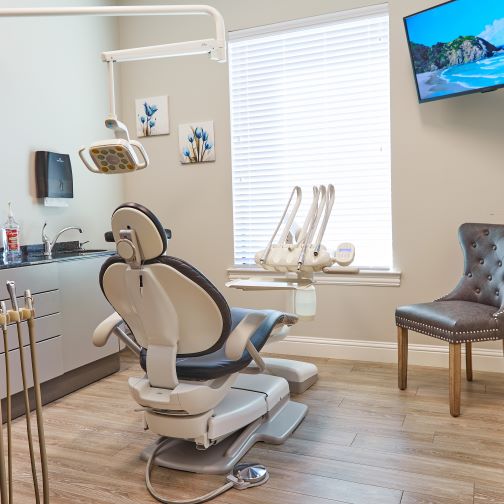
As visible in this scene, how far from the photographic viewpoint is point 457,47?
2748mm

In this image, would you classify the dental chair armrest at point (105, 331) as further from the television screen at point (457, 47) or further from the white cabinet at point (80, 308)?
the television screen at point (457, 47)

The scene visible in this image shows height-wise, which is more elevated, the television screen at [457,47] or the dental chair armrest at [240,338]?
the television screen at [457,47]

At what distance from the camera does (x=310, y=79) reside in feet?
11.8

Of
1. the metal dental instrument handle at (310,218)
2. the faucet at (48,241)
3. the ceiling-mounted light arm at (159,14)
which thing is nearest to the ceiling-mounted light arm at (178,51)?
the ceiling-mounted light arm at (159,14)

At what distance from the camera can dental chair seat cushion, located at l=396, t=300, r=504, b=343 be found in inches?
97.3

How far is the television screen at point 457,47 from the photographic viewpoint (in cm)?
261

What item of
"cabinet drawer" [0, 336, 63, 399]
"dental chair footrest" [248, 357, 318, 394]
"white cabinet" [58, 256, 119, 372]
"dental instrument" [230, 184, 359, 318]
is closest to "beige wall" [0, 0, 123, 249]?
"white cabinet" [58, 256, 119, 372]

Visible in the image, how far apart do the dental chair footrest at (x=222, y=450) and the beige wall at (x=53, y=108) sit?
1829 mm

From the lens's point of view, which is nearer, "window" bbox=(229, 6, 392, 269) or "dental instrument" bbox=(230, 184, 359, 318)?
"dental instrument" bbox=(230, 184, 359, 318)

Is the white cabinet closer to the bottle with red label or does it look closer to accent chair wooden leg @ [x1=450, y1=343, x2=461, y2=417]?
the bottle with red label

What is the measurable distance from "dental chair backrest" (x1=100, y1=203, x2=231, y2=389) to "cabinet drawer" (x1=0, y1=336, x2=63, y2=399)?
39.3 inches

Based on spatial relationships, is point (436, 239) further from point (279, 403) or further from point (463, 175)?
point (279, 403)

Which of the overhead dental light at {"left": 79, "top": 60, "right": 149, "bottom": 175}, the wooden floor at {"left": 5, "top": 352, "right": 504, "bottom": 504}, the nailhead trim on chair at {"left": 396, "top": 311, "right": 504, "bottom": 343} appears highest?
the overhead dental light at {"left": 79, "top": 60, "right": 149, "bottom": 175}

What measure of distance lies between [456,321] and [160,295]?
150 cm
